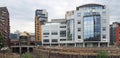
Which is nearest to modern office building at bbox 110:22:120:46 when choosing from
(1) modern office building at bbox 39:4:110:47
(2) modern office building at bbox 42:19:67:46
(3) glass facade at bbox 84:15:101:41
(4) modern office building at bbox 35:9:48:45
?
(1) modern office building at bbox 39:4:110:47

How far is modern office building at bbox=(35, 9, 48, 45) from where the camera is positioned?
119800 mm

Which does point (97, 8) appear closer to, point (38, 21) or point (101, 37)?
point (101, 37)

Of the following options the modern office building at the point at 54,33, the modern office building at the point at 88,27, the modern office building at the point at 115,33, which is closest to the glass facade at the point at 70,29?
the modern office building at the point at 88,27

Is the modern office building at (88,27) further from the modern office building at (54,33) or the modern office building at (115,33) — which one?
the modern office building at (115,33)

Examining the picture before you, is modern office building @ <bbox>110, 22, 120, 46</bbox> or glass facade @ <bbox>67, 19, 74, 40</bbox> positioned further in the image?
modern office building @ <bbox>110, 22, 120, 46</bbox>

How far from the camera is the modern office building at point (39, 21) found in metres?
120

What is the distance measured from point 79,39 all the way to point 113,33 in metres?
24.8

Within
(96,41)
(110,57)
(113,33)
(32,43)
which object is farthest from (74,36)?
(110,57)

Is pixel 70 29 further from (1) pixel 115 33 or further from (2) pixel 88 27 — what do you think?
(1) pixel 115 33

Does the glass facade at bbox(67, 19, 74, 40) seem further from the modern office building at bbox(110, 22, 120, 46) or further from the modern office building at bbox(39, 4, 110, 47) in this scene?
the modern office building at bbox(110, 22, 120, 46)

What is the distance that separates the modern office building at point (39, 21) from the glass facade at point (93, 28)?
3952 cm

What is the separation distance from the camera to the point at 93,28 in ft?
267

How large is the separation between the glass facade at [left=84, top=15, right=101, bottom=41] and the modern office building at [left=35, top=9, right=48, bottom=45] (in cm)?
3952

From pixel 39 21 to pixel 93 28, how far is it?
46.1m
